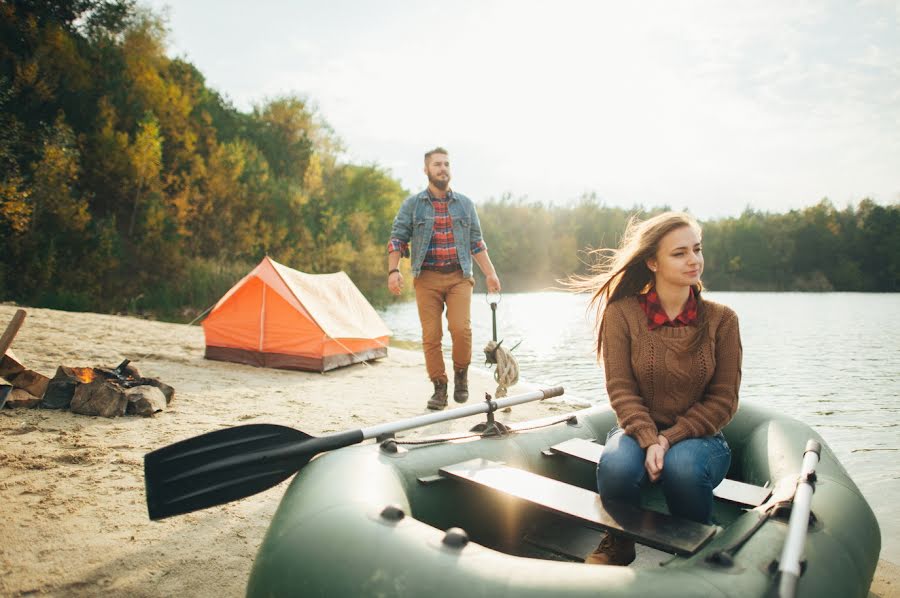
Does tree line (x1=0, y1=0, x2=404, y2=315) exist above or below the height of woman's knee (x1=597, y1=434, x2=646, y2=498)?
above

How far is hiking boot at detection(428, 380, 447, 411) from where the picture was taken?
5195 mm

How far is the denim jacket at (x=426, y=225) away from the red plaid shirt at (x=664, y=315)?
2.76m

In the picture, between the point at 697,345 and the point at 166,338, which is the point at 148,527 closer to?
the point at 697,345

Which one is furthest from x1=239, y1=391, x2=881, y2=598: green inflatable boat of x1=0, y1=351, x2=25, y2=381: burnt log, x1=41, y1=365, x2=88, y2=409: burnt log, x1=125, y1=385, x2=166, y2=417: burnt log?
x1=0, y1=351, x2=25, y2=381: burnt log

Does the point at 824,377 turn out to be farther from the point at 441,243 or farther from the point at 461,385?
the point at 441,243

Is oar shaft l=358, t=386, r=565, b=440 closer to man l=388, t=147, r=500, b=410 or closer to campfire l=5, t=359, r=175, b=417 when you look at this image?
man l=388, t=147, r=500, b=410

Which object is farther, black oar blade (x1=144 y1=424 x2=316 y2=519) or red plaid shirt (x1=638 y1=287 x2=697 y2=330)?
red plaid shirt (x1=638 y1=287 x2=697 y2=330)

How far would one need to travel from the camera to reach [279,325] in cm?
727

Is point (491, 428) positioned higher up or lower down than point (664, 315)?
lower down

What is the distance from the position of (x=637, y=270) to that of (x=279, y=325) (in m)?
5.54

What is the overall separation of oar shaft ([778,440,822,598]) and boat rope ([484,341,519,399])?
3.22 metres

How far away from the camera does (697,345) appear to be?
7.55 ft

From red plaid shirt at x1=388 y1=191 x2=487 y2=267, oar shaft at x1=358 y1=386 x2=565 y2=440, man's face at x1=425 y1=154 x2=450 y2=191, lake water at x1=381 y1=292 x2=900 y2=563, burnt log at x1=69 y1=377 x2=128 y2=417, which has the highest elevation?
man's face at x1=425 y1=154 x2=450 y2=191

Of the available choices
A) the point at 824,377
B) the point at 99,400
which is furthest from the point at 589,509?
the point at 824,377
